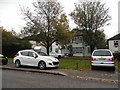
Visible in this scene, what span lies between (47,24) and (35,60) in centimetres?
942

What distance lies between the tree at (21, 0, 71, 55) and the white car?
24.0ft

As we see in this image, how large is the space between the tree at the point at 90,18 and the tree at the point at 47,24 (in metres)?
8.56

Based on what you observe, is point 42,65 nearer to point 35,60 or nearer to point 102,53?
point 35,60

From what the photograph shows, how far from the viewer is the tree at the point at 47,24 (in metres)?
19.2

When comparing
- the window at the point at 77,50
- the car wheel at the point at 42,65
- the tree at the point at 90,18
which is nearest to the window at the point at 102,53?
the car wheel at the point at 42,65

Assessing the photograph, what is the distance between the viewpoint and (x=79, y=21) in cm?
2825

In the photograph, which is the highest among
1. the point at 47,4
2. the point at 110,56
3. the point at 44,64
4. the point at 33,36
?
the point at 47,4

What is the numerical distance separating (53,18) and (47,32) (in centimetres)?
257

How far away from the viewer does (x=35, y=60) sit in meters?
11.4

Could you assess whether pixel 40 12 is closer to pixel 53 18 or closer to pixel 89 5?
pixel 53 18

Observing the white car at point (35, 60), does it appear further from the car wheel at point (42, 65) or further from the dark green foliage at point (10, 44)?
the dark green foliage at point (10, 44)

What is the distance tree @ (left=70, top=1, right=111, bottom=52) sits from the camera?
1086 inches

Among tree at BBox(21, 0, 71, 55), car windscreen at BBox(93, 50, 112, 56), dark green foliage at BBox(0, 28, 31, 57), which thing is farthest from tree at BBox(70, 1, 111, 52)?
car windscreen at BBox(93, 50, 112, 56)

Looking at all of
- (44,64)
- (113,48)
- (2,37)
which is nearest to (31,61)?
(44,64)
